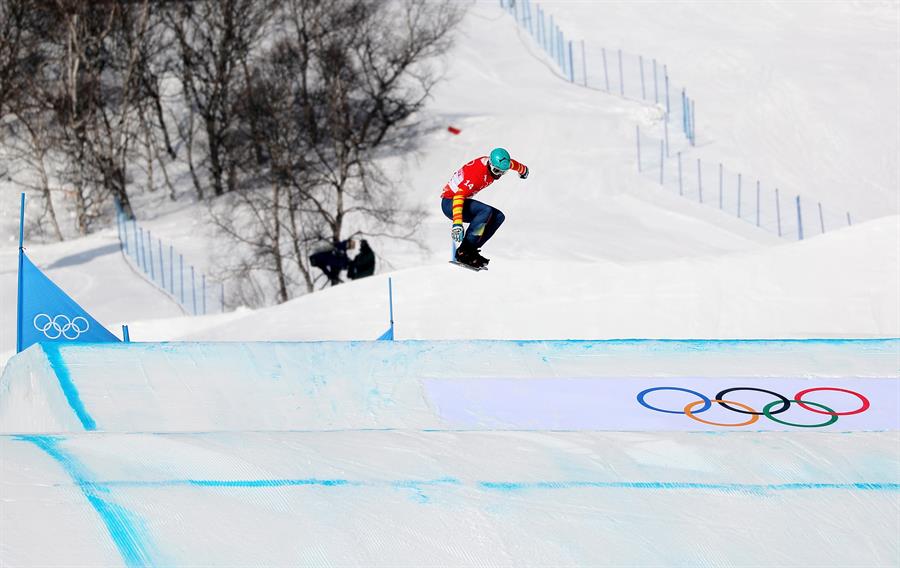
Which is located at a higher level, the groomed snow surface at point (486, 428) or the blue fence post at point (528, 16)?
the blue fence post at point (528, 16)

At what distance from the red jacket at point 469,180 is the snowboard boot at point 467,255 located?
0.92ft

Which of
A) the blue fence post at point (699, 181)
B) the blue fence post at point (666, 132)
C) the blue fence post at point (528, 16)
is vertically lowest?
the blue fence post at point (699, 181)

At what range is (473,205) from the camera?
36.9 ft

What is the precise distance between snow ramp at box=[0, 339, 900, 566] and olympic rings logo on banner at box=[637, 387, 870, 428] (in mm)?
32

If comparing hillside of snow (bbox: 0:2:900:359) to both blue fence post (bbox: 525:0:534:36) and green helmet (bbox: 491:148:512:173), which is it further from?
green helmet (bbox: 491:148:512:173)

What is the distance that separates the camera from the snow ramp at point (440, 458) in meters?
8.52

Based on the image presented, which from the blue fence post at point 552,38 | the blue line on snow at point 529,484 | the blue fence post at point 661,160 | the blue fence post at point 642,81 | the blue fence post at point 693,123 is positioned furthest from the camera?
the blue fence post at point 552,38

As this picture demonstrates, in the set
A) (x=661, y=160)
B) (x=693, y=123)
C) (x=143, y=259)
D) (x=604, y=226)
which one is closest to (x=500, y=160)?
(x=604, y=226)

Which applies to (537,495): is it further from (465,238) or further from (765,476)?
(465,238)

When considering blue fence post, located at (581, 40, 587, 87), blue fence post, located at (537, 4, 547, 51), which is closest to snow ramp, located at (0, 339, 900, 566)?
blue fence post, located at (581, 40, 587, 87)

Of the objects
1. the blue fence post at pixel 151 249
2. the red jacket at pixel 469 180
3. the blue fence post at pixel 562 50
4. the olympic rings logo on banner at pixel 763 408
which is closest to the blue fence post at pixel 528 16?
the blue fence post at pixel 562 50

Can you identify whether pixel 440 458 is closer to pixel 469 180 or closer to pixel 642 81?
pixel 469 180

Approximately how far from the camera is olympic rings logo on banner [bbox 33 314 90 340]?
13.6 meters

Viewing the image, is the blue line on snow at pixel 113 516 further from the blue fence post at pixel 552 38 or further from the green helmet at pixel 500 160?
the blue fence post at pixel 552 38
